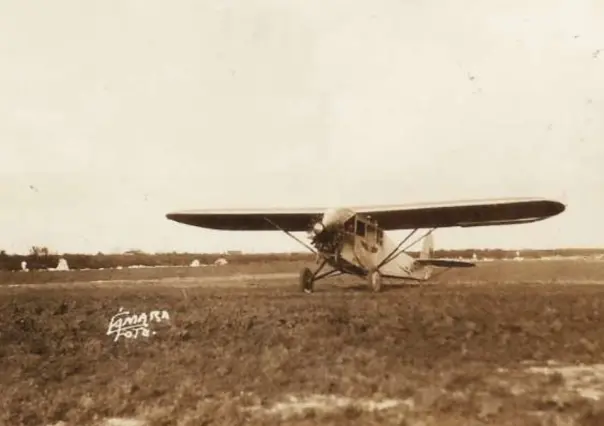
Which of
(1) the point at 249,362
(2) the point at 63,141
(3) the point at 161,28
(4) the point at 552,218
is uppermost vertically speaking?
(3) the point at 161,28

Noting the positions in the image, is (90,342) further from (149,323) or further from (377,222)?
(377,222)

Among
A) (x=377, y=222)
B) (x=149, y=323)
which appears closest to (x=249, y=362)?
(x=149, y=323)

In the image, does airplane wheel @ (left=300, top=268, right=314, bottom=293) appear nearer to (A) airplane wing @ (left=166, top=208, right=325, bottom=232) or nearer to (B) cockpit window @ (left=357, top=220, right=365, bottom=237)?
(A) airplane wing @ (left=166, top=208, right=325, bottom=232)

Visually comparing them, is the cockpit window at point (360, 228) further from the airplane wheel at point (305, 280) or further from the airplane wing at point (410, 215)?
the airplane wheel at point (305, 280)

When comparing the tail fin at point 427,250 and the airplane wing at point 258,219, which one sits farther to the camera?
the tail fin at point 427,250

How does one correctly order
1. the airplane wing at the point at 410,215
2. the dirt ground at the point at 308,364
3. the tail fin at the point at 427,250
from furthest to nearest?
the tail fin at the point at 427,250 → the airplane wing at the point at 410,215 → the dirt ground at the point at 308,364

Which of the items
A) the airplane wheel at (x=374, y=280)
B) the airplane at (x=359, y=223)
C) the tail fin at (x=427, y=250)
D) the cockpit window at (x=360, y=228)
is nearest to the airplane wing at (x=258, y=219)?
the airplane at (x=359, y=223)

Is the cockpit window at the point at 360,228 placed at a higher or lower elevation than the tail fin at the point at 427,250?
higher

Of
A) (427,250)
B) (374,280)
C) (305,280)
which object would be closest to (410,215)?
(374,280)

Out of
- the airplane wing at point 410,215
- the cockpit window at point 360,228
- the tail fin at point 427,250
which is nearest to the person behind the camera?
the airplane wing at point 410,215
